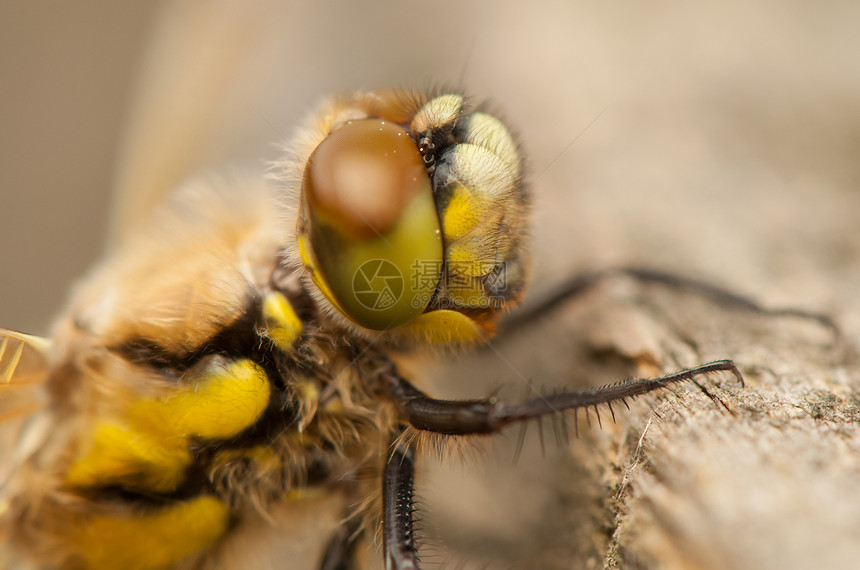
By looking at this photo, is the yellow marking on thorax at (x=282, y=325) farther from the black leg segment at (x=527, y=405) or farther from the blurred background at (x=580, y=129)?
the blurred background at (x=580, y=129)

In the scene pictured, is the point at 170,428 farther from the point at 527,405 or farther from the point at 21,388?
the point at 527,405

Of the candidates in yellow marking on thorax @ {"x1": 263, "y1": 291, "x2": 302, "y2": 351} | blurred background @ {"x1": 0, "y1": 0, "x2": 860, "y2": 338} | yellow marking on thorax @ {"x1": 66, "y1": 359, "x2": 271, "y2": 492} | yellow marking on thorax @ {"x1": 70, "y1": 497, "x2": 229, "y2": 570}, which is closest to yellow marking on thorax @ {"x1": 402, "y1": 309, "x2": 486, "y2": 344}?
yellow marking on thorax @ {"x1": 263, "y1": 291, "x2": 302, "y2": 351}

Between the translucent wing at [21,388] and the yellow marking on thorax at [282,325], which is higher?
the yellow marking on thorax at [282,325]

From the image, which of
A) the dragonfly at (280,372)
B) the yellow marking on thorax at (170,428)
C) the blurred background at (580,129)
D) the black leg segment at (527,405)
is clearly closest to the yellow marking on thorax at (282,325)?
the dragonfly at (280,372)

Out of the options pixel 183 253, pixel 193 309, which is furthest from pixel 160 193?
pixel 193 309

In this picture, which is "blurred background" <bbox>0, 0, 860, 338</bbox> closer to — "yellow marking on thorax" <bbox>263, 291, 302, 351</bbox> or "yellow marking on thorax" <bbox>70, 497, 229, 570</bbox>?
"yellow marking on thorax" <bbox>263, 291, 302, 351</bbox>

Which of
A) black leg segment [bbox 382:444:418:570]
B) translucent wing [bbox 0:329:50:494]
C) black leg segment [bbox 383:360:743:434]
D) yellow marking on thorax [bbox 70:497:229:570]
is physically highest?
black leg segment [bbox 383:360:743:434]

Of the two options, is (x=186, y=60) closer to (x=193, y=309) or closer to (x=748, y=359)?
(x=193, y=309)
